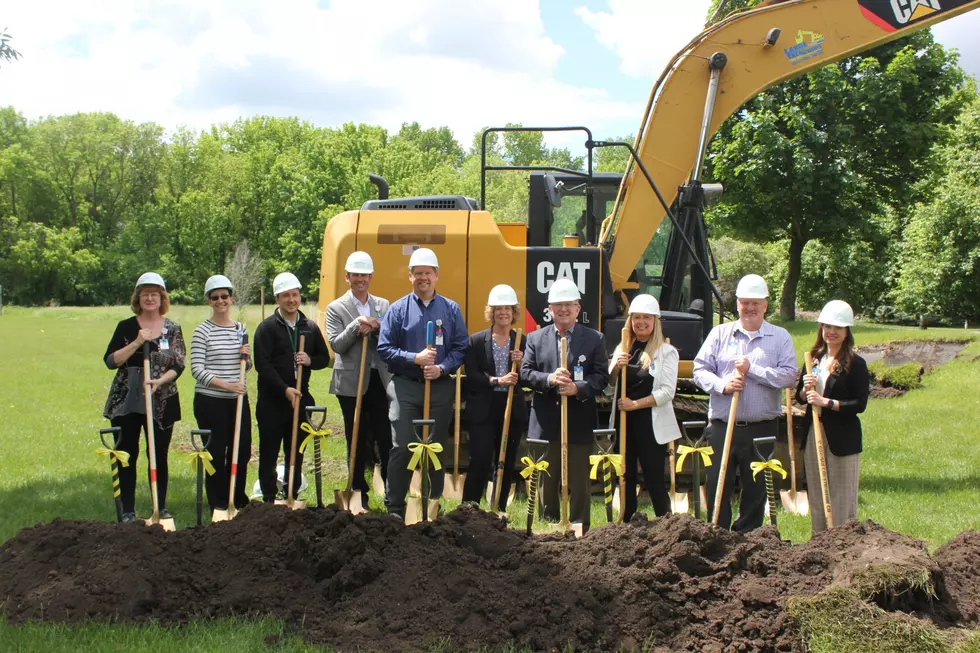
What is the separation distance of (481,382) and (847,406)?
2575 mm

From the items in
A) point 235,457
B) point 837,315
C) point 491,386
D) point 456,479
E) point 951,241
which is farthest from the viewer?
point 951,241

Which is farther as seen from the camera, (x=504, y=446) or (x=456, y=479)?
(x=456, y=479)

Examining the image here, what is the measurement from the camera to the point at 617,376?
6695mm

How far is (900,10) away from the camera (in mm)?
8555

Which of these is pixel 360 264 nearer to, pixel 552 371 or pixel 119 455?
pixel 552 371

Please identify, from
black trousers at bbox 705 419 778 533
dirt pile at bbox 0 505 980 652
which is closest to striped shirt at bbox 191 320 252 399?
dirt pile at bbox 0 505 980 652

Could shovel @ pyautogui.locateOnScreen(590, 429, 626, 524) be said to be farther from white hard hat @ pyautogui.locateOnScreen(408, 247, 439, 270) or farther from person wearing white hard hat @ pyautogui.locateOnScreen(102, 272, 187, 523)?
person wearing white hard hat @ pyautogui.locateOnScreen(102, 272, 187, 523)

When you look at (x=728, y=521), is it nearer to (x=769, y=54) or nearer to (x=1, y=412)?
(x=769, y=54)

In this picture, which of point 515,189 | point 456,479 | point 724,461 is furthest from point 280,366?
point 515,189

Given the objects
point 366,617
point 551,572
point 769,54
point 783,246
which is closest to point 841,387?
point 551,572

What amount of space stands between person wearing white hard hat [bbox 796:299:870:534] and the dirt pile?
0.70 meters

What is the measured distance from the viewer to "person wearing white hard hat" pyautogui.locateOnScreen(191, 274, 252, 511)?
6.89m

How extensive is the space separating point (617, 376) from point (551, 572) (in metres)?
1.85

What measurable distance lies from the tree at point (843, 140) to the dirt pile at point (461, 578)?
17651 millimetres
